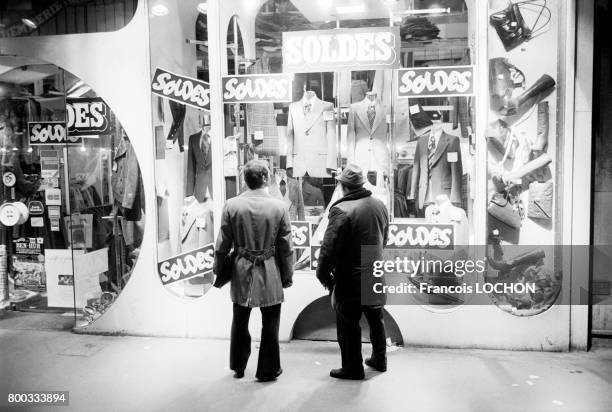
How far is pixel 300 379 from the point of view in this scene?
462 centimetres

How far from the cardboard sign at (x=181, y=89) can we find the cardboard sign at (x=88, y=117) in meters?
0.63

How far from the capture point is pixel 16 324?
641cm

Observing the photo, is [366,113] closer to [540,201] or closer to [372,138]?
[372,138]

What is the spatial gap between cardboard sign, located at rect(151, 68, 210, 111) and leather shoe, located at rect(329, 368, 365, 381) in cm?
283

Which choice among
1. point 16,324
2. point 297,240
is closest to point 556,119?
point 297,240

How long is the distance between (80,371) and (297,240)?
2296 mm

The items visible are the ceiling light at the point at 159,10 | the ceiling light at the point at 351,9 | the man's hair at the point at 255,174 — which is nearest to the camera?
the man's hair at the point at 255,174

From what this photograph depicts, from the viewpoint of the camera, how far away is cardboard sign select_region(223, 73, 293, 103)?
5.52m

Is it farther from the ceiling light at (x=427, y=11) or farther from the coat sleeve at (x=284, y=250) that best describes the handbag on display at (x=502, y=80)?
the coat sleeve at (x=284, y=250)

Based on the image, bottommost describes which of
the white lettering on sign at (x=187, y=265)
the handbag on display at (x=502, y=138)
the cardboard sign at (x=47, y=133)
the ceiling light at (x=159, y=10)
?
the white lettering on sign at (x=187, y=265)

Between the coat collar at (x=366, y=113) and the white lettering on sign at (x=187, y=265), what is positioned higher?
the coat collar at (x=366, y=113)

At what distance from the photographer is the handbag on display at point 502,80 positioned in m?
5.08

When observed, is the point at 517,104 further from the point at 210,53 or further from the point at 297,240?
the point at 210,53

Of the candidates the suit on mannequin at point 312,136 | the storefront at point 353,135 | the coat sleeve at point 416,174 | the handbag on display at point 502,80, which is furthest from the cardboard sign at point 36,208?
the handbag on display at point 502,80
